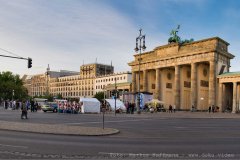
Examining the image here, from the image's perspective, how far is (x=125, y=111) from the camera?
5772 centimetres

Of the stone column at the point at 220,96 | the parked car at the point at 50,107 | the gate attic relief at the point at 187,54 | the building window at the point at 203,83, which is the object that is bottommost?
the parked car at the point at 50,107

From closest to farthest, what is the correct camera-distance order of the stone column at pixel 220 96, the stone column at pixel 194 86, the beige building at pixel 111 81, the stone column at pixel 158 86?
the stone column at pixel 220 96 → the stone column at pixel 194 86 → the stone column at pixel 158 86 → the beige building at pixel 111 81

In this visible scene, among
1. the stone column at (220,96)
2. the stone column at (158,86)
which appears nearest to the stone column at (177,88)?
the stone column at (158,86)

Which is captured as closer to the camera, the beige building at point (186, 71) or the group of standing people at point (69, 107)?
the group of standing people at point (69, 107)

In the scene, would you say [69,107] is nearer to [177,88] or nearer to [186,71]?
[177,88]

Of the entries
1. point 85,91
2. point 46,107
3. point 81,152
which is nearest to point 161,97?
point 46,107

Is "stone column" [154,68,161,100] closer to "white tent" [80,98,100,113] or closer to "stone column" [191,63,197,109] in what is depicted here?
"stone column" [191,63,197,109]

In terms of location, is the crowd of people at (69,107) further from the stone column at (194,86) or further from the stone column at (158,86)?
the stone column at (158,86)

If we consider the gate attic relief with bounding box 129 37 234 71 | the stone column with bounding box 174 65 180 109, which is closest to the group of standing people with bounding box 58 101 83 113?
the gate attic relief with bounding box 129 37 234 71

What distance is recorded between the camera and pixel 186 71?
88812 millimetres

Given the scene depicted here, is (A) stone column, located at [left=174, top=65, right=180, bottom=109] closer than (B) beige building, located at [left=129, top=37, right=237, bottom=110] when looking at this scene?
No

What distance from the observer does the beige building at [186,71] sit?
74.8 meters

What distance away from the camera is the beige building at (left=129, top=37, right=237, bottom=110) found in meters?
74.8

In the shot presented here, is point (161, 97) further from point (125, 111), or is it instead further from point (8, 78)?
point (8, 78)
